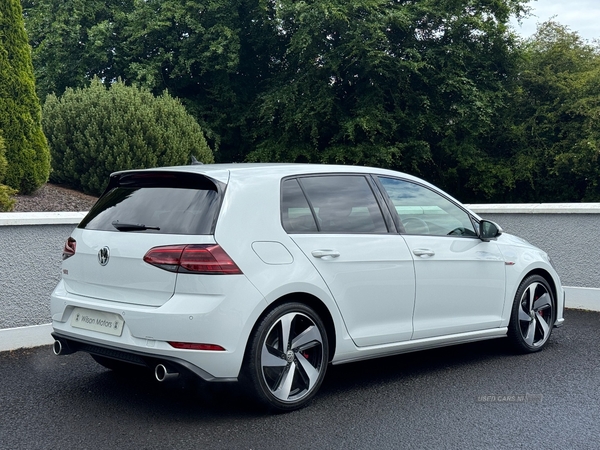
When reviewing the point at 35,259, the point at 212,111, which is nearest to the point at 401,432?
the point at 35,259

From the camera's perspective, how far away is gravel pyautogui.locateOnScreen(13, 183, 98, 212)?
1173 centimetres

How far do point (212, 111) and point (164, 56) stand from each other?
10.0ft

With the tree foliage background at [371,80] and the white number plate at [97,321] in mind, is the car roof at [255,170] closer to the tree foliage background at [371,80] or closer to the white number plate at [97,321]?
the white number plate at [97,321]

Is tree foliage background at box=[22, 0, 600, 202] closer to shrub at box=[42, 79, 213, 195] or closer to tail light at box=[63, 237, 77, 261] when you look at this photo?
shrub at box=[42, 79, 213, 195]

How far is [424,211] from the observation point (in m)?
6.23

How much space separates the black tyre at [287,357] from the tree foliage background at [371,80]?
23.3 metres

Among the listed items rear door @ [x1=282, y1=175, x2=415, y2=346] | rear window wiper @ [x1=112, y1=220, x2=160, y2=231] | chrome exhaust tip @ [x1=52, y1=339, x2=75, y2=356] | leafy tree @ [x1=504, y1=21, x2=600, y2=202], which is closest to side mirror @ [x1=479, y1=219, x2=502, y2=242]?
rear door @ [x1=282, y1=175, x2=415, y2=346]

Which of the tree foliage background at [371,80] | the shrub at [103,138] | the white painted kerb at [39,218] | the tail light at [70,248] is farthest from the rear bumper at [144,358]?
the tree foliage background at [371,80]

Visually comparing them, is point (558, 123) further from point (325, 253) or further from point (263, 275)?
point (263, 275)

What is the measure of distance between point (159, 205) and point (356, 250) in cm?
144

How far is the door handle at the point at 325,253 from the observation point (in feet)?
16.9

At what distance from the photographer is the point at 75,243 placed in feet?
17.4

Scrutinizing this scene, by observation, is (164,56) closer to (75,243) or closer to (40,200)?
(40,200)

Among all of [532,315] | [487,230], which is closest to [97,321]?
[487,230]
